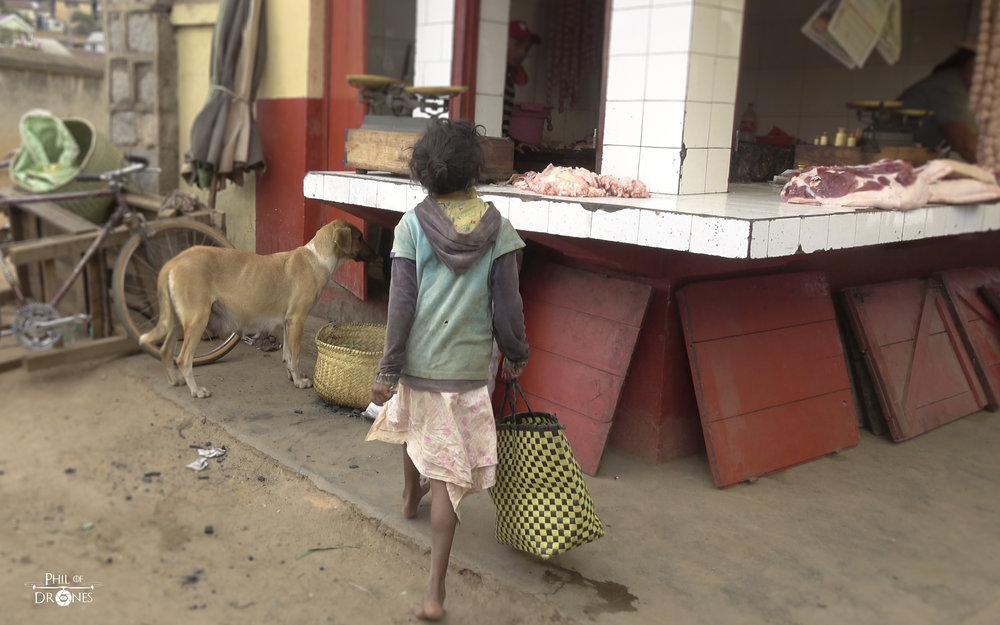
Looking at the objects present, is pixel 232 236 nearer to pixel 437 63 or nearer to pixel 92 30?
pixel 437 63

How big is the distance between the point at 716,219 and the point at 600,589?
156 cm

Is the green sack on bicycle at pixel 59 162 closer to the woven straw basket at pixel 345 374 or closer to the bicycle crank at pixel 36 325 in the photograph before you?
the bicycle crank at pixel 36 325

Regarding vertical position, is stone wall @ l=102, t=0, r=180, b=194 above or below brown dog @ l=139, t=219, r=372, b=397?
above

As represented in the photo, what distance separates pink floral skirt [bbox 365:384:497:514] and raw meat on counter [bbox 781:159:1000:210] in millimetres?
2274

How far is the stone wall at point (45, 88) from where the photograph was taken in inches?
473

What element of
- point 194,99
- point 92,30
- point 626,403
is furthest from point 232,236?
point 92,30

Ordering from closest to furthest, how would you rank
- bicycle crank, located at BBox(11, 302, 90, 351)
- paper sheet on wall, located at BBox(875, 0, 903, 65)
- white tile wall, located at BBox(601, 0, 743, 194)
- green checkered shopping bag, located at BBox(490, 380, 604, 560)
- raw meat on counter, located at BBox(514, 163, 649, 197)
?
green checkered shopping bag, located at BBox(490, 380, 604, 560), raw meat on counter, located at BBox(514, 163, 649, 197), white tile wall, located at BBox(601, 0, 743, 194), bicycle crank, located at BBox(11, 302, 90, 351), paper sheet on wall, located at BBox(875, 0, 903, 65)

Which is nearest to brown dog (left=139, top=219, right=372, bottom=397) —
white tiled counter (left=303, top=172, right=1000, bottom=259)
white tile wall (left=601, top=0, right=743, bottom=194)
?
white tiled counter (left=303, top=172, right=1000, bottom=259)

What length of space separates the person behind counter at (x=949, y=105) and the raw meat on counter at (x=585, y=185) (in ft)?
10.9

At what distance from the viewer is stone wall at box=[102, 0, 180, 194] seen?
850 cm

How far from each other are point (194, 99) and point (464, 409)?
6.60 meters

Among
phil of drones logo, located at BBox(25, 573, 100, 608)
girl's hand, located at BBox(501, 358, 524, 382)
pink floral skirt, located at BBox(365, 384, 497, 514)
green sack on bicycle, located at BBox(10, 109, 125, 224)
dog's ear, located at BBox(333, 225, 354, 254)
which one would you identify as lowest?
phil of drones logo, located at BBox(25, 573, 100, 608)

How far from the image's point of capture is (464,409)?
123 inches

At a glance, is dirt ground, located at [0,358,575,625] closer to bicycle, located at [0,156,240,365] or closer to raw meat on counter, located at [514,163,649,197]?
bicycle, located at [0,156,240,365]
